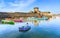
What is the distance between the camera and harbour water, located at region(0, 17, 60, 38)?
1716 millimetres

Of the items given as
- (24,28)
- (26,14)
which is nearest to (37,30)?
(24,28)

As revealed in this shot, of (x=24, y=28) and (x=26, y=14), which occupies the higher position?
(x=26, y=14)

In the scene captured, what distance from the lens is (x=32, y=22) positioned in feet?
5.95

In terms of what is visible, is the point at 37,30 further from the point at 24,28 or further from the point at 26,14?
the point at 26,14

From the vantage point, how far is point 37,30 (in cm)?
175

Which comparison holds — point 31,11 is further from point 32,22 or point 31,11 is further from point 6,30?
point 6,30

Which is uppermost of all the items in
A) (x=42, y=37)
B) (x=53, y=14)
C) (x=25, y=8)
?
(x=25, y=8)

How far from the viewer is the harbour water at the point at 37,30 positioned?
67.6 inches

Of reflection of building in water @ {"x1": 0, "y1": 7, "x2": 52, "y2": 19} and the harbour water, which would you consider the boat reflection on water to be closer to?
the harbour water

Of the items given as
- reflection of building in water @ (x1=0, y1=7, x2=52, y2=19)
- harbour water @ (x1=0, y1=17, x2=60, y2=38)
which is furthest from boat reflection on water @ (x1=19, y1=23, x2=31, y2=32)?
reflection of building in water @ (x1=0, y1=7, x2=52, y2=19)

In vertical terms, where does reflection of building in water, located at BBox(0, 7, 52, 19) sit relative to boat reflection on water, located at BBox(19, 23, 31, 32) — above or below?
above

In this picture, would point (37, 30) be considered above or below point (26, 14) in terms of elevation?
below

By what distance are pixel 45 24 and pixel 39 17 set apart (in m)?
0.15

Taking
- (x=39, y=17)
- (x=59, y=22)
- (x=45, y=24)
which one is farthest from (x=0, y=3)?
(x=59, y=22)
